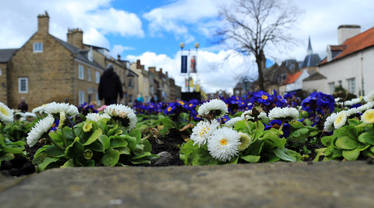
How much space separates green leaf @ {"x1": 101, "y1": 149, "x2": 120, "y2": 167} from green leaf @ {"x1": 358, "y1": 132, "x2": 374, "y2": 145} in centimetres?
156

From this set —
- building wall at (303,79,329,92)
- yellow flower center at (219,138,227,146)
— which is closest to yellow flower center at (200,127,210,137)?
yellow flower center at (219,138,227,146)

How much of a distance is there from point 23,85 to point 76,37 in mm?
9268

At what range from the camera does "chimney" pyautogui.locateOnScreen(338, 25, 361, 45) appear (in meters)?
29.0

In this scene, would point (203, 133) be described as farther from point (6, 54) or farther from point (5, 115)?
point (6, 54)

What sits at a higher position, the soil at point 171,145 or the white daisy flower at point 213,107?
the white daisy flower at point 213,107

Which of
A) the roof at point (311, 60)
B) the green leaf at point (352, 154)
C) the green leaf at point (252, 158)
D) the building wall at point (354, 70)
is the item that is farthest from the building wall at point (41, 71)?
the roof at point (311, 60)

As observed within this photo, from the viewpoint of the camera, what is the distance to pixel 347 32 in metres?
29.2

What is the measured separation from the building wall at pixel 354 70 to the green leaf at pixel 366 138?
717 inches

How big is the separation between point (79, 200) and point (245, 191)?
53cm

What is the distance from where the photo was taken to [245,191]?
3.01 ft

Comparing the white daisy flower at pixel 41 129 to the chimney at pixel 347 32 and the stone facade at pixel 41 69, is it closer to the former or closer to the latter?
the stone facade at pixel 41 69

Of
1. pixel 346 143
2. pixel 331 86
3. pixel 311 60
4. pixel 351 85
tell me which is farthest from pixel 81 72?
pixel 311 60

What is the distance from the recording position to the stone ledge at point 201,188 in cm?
83

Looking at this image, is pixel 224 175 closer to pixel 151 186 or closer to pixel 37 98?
pixel 151 186
